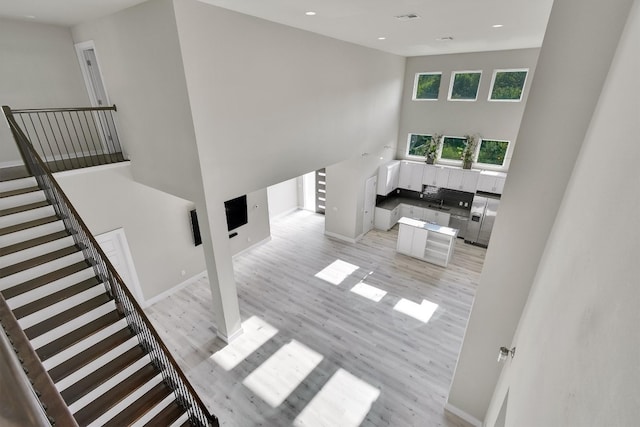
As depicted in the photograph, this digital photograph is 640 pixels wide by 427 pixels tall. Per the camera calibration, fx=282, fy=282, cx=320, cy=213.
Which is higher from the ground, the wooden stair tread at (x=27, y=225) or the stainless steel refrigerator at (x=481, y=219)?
the wooden stair tread at (x=27, y=225)

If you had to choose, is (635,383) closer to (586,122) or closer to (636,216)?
(636,216)

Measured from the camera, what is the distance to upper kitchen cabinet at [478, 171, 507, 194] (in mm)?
7781

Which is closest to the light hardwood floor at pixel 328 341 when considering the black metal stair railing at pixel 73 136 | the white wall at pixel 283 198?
the white wall at pixel 283 198

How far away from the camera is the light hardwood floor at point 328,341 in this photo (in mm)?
4215

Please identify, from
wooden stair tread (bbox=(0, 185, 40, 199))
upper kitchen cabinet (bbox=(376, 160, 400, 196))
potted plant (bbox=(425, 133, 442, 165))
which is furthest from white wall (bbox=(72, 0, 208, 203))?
potted plant (bbox=(425, 133, 442, 165))

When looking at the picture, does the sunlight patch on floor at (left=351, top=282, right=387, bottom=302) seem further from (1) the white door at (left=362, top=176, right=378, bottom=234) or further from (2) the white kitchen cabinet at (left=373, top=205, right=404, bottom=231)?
(2) the white kitchen cabinet at (left=373, top=205, right=404, bottom=231)

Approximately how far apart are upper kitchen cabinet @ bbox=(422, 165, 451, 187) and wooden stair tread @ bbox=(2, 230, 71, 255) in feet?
28.6

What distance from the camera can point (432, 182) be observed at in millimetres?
8953

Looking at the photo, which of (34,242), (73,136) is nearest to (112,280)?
(34,242)

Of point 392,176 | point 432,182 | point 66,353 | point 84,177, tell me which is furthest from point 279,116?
point 432,182

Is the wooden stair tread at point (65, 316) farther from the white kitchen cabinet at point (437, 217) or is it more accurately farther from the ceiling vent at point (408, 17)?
the white kitchen cabinet at point (437, 217)

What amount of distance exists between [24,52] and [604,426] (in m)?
8.04

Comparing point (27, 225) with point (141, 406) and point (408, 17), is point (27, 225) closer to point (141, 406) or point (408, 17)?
point (141, 406)

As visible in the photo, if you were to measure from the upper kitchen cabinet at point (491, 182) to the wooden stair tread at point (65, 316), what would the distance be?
8811mm
